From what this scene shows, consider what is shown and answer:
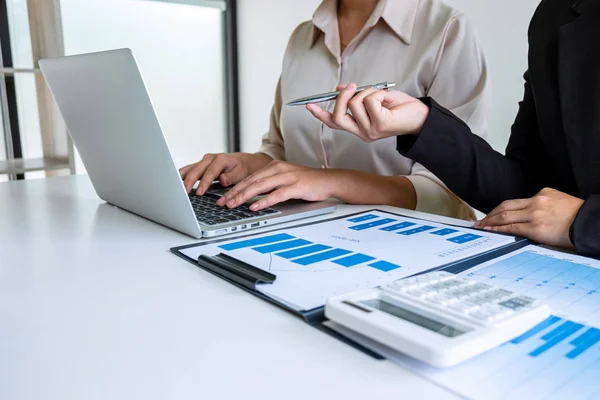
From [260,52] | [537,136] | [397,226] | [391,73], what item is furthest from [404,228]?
[260,52]

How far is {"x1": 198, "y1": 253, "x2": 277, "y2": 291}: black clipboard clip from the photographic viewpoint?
0.46 meters

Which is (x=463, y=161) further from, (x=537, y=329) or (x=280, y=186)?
(x=537, y=329)

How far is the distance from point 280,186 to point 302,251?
0.82ft

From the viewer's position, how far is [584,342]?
353 mm

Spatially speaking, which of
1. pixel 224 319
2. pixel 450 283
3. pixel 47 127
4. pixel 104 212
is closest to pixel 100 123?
pixel 104 212

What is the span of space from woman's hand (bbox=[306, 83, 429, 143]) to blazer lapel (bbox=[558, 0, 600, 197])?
0.22 meters

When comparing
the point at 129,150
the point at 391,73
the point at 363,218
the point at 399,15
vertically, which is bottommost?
the point at 363,218

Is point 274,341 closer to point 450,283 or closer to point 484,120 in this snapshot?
point 450,283

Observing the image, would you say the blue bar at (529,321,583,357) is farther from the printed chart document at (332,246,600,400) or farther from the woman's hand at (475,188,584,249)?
the woman's hand at (475,188,584,249)

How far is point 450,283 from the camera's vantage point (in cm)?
41

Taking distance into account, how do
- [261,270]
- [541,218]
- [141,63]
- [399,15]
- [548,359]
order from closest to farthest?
[548,359]
[261,270]
[541,218]
[399,15]
[141,63]

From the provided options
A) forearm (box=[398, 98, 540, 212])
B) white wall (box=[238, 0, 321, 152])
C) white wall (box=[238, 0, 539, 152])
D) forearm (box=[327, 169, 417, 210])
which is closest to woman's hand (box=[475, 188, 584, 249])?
forearm (box=[398, 98, 540, 212])

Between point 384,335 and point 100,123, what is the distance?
56cm

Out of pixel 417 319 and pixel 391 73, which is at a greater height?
pixel 391 73
